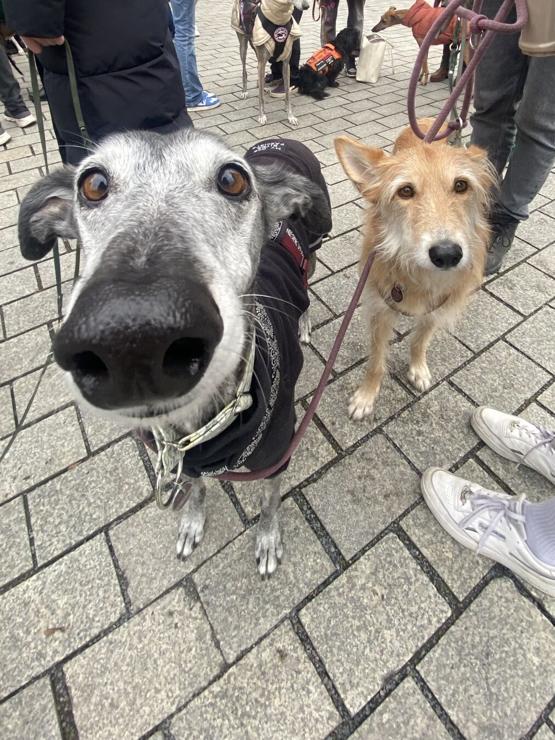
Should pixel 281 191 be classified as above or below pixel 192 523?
above

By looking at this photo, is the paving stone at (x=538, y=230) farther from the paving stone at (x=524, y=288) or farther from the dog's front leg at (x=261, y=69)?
the dog's front leg at (x=261, y=69)

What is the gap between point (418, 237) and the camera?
220 cm

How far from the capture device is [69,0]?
238 centimetres

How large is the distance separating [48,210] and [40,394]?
146 centimetres

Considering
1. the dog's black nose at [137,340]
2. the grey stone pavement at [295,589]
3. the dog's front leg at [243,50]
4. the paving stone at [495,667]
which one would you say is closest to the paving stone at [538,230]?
the grey stone pavement at [295,589]

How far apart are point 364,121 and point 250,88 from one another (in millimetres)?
3067

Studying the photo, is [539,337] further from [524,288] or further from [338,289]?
[338,289]

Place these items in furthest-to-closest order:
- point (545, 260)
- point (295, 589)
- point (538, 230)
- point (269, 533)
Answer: point (538, 230) < point (545, 260) < point (269, 533) < point (295, 589)

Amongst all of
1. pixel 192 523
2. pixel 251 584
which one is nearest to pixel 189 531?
pixel 192 523

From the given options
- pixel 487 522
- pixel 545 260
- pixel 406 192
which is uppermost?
pixel 406 192

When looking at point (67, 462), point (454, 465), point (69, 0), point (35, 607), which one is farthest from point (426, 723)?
point (69, 0)

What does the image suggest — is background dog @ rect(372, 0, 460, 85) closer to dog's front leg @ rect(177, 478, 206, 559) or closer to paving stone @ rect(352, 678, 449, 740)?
dog's front leg @ rect(177, 478, 206, 559)

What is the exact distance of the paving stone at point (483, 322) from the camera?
10.7 ft

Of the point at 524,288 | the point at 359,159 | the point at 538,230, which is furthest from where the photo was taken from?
the point at 538,230
